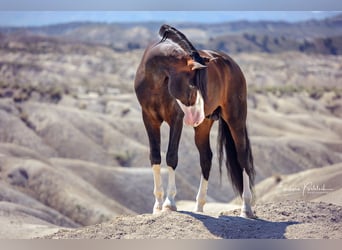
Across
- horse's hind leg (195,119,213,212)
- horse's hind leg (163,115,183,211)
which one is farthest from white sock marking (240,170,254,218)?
horse's hind leg (163,115,183,211)

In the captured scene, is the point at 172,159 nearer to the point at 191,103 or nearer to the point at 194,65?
the point at 191,103

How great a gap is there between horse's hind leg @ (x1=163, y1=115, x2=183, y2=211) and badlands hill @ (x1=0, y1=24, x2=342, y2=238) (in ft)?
0.77

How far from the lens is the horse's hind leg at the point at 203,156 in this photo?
9.73 metres

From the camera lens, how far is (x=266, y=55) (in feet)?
224

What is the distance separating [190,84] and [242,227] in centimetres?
192

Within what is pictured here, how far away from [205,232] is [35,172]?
15.7 m

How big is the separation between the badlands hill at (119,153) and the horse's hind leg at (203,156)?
327 millimetres

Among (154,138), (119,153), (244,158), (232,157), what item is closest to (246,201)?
(244,158)

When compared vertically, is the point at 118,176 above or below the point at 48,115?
below

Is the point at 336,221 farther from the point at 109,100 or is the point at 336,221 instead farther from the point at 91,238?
the point at 109,100

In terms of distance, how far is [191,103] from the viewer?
8125mm

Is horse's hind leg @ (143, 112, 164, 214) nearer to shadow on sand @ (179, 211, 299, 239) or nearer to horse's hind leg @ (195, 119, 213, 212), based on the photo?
shadow on sand @ (179, 211, 299, 239)

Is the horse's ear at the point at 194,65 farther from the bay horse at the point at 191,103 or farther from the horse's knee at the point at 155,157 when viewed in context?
the horse's knee at the point at 155,157

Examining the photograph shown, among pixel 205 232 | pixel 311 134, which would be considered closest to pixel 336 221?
pixel 205 232
